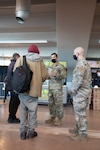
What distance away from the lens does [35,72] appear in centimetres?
349

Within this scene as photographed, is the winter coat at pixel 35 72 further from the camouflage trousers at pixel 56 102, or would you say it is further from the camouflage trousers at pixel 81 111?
the camouflage trousers at pixel 56 102

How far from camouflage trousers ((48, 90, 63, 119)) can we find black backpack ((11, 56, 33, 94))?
1.25 meters

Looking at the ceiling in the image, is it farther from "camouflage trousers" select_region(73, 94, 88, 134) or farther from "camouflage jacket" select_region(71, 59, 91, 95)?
"camouflage trousers" select_region(73, 94, 88, 134)

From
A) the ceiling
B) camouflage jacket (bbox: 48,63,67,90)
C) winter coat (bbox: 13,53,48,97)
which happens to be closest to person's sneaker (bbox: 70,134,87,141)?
winter coat (bbox: 13,53,48,97)

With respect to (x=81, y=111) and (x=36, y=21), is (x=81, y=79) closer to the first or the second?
(x=81, y=111)

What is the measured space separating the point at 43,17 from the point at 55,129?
336 cm

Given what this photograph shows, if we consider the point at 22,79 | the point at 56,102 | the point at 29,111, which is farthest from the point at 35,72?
the point at 56,102

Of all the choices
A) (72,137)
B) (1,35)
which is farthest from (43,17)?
(72,137)

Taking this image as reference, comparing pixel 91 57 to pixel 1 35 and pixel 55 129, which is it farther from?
pixel 55 129

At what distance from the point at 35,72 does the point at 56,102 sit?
1.26 m

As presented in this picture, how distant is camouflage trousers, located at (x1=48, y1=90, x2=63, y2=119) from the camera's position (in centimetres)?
450

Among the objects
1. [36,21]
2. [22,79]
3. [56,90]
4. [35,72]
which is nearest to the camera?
[22,79]

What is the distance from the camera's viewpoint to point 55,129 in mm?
4168

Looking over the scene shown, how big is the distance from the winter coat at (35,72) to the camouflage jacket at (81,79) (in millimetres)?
540
